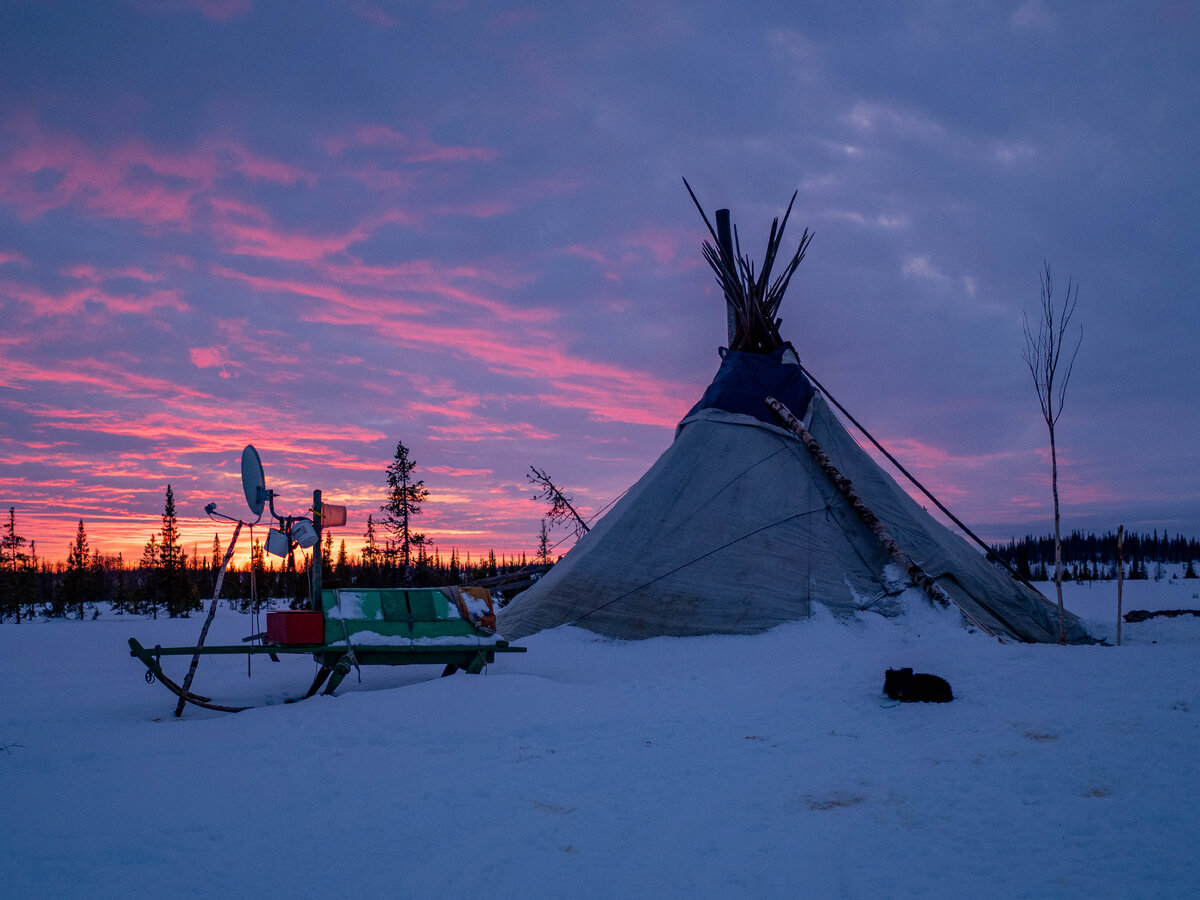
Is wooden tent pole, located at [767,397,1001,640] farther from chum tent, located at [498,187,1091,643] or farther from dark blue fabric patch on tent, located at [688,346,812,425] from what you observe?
dark blue fabric patch on tent, located at [688,346,812,425]

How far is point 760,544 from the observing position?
10.5 m

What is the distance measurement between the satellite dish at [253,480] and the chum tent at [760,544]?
4.24 meters

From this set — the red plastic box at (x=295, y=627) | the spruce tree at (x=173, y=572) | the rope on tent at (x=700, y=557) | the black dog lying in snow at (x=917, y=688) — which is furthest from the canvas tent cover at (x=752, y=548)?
the spruce tree at (x=173, y=572)

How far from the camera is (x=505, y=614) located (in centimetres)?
1152

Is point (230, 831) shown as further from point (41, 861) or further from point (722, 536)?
point (722, 536)

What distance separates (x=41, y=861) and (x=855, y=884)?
3.78 metres

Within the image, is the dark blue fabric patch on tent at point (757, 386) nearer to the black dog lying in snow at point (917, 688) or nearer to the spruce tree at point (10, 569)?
the black dog lying in snow at point (917, 688)

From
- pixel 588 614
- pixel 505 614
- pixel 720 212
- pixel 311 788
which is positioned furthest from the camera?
pixel 720 212

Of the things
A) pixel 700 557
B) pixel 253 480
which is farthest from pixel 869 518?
pixel 253 480

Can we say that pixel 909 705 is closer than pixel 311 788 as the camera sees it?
No

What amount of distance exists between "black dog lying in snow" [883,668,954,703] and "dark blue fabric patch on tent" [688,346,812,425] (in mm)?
5428

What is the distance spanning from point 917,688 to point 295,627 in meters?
5.77

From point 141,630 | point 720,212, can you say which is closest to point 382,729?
point 720,212

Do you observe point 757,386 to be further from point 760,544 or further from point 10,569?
point 10,569
